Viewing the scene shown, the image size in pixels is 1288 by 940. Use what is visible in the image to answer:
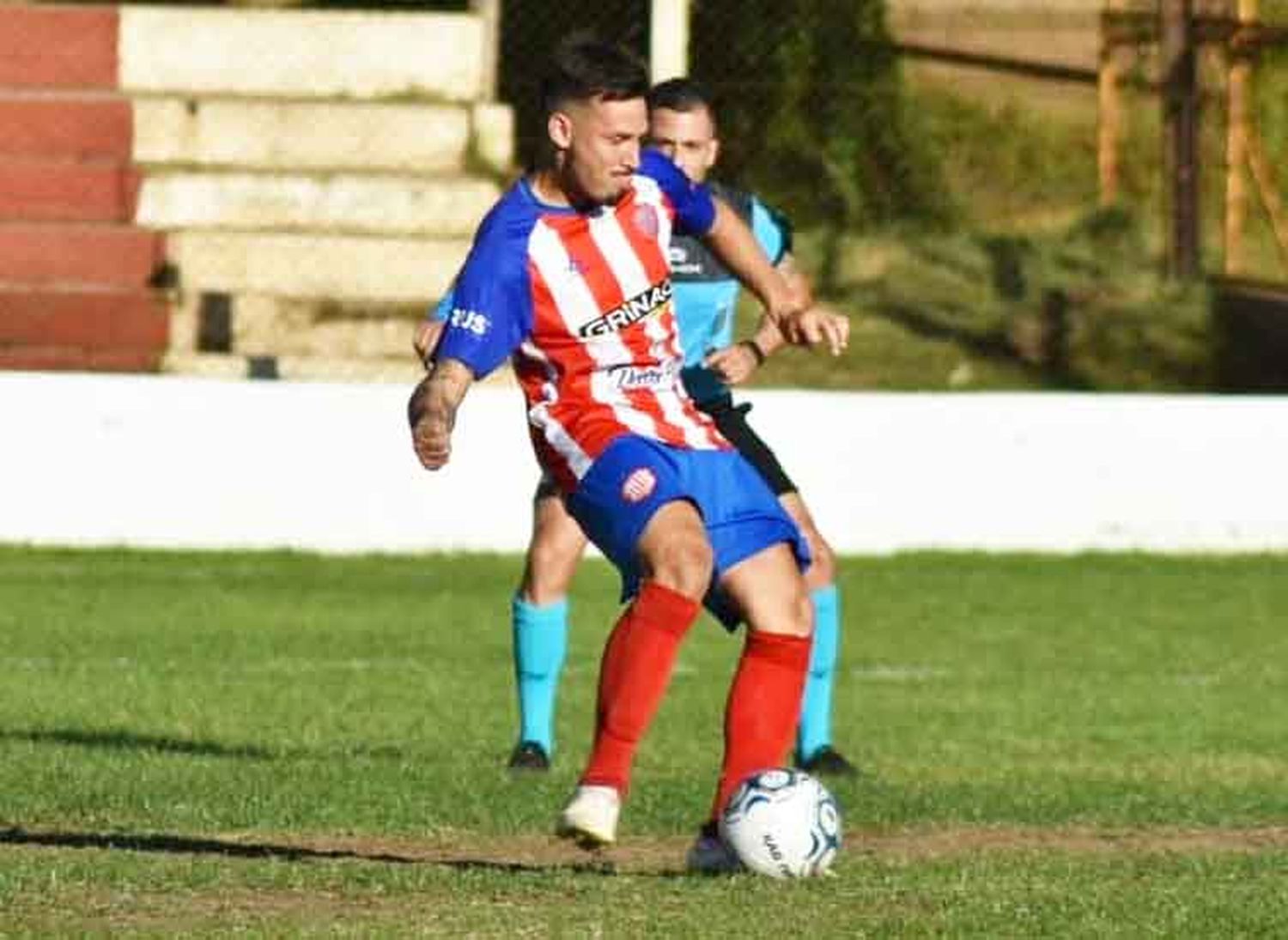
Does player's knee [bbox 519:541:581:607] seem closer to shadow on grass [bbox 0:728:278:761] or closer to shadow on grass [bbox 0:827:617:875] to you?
shadow on grass [bbox 0:728:278:761]

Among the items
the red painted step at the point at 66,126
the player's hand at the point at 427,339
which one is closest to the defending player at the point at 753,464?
the player's hand at the point at 427,339

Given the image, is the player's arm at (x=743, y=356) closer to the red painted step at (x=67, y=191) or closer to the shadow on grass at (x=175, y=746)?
the shadow on grass at (x=175, y=746)

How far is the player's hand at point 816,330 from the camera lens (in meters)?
7.68

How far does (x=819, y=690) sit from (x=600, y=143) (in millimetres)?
3231

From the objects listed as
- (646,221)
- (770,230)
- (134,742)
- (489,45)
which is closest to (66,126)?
(489,45)

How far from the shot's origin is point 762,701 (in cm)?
762

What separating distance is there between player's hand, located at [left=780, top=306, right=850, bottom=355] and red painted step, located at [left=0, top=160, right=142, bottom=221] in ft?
45.1

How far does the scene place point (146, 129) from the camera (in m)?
21.8

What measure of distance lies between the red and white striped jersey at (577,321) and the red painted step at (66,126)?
14033 mm

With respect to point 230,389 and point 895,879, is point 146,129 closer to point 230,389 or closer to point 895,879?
point 230,389

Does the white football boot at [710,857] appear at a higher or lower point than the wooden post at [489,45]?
lower

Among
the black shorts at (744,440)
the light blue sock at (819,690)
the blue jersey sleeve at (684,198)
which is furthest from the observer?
the light blue sock at (819,690)

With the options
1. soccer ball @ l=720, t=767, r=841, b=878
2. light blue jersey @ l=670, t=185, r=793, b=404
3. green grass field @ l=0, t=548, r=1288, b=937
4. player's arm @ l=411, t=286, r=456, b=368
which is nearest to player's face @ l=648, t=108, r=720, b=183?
light blue jersey @ l=670, t=185, r=793, b=404

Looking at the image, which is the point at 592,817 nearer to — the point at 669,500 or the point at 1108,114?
the point at 669,500
